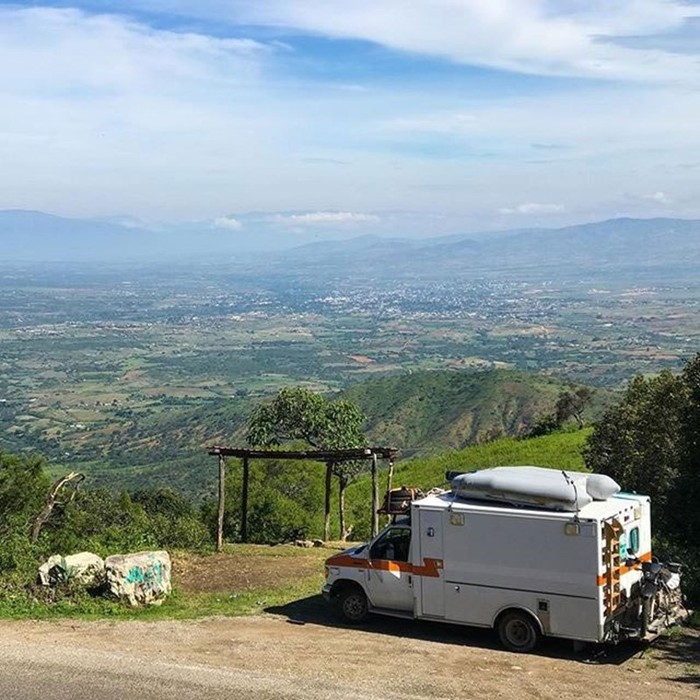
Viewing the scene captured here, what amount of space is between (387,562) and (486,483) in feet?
7.70

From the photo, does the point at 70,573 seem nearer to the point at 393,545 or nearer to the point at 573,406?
the point at 393,545

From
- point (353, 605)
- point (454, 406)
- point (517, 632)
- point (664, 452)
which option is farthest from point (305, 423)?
point (454, 406)

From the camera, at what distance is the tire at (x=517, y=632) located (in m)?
13.5

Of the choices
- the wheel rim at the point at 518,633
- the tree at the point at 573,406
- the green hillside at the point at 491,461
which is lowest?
the green hillside at the point at 491,461

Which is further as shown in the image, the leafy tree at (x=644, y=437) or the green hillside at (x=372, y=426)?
the green hillside at (x=372, y=426)

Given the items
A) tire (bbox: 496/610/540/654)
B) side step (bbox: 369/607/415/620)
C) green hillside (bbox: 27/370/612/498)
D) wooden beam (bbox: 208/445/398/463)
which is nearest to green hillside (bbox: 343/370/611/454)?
green hillside (bbox: 27/370/612/498)

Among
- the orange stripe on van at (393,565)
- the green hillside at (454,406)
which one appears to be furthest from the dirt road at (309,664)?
the green hillside at (454,406)

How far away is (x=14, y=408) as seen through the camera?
141 meters

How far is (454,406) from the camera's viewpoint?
99.7 m

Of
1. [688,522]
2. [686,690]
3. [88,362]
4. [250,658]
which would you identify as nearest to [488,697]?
[686,690]

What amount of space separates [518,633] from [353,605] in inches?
118

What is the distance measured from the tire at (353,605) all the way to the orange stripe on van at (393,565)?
0.44 meters

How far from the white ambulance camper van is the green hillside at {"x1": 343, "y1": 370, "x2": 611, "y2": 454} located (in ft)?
210

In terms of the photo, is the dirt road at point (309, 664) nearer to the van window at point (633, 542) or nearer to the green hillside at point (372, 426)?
the van window at point (633, 542)
